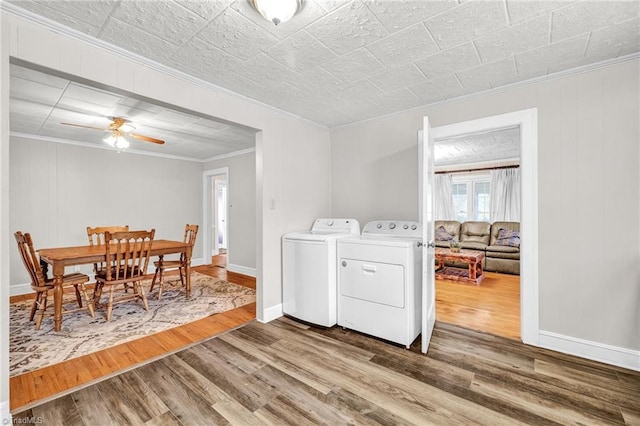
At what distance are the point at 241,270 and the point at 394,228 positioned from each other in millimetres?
3479

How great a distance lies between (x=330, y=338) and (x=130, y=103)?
314 cm

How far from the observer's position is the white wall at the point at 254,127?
5.12ft

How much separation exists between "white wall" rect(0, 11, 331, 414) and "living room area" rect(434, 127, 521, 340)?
1.66m

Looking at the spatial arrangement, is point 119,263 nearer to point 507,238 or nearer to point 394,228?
point 394,228

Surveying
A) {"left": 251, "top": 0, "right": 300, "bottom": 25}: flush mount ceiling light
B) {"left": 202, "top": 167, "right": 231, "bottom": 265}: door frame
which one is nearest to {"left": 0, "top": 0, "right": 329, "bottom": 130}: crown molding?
{"left": 251, "top": 0, "right": 300, "bottom": 25}: flush mount ceiling light

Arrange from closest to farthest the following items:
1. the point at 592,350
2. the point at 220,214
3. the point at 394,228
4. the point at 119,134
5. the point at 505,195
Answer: the point at 592,350 < the point at 394,228 < the point at 119,134 < the point at 505,195 < the point at 220,214

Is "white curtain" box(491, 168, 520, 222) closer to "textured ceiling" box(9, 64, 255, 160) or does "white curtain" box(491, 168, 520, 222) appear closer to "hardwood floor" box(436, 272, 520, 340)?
"hardwood floor" box(436, 272, 520, 340)

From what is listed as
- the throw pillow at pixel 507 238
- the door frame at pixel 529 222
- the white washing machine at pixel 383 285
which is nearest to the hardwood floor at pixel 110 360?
the white washing machine at pixel 383 285

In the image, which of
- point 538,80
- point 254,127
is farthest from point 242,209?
point 538,80

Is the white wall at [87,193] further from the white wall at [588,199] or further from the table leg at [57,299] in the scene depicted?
the white wall at [588,199]

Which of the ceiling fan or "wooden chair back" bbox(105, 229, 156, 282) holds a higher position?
the ceiling fan

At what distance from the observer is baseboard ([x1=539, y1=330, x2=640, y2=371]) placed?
2076mm

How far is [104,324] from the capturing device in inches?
114

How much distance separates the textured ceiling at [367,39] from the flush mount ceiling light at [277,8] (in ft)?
0.37
